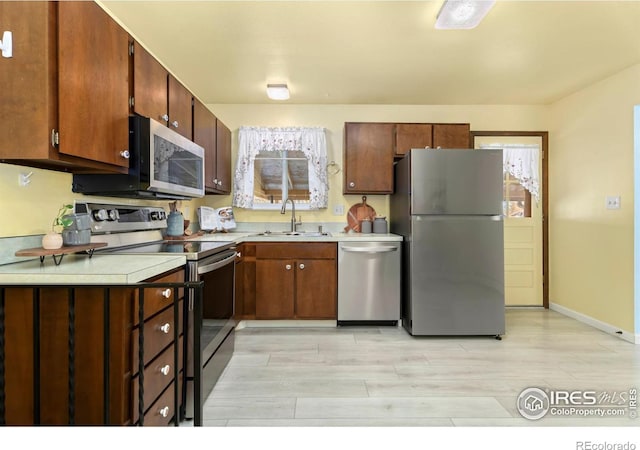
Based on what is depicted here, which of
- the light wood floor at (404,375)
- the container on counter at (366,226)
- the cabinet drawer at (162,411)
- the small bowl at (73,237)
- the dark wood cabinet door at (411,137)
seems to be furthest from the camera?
the container on counter at (366,226)

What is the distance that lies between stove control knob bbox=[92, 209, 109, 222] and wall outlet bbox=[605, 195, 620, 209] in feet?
13.3

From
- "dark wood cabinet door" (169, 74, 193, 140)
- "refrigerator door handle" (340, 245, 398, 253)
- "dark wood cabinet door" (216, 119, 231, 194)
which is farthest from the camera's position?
"dark wood cabinet door" (216, 119, 231, 194)

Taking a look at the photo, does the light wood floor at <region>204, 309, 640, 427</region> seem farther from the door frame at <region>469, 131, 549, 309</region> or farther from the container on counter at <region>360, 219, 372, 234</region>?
the container on counter at <region>360, 219, 372, 234</region>

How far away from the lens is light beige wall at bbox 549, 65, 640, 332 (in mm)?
3031

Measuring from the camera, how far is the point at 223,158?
11.9ft

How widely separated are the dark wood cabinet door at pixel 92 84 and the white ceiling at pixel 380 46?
635 mm

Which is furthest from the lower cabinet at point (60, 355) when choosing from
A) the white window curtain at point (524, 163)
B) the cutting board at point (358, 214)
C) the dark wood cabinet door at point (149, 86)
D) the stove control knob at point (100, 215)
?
the white window curtain at point (524, 163)

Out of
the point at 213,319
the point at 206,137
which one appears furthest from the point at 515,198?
the point at 213,319

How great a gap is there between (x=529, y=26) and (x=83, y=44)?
8.68 ft

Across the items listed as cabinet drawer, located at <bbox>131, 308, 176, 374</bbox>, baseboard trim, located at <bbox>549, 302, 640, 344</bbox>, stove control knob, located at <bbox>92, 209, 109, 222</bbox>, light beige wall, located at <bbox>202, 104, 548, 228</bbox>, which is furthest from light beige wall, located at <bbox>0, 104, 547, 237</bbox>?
cabinet drawer, located at <bbox>131, 308, 176, 374</bbox>

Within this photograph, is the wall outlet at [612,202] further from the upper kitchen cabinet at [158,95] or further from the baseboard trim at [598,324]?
the upper kitchen cabinet at [158,95]

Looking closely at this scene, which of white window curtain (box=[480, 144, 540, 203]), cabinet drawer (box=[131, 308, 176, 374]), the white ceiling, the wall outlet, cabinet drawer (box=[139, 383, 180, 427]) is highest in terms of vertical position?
the white ceiling

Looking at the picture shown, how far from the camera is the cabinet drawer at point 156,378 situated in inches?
53.3

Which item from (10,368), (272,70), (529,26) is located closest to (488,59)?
(529,26)
